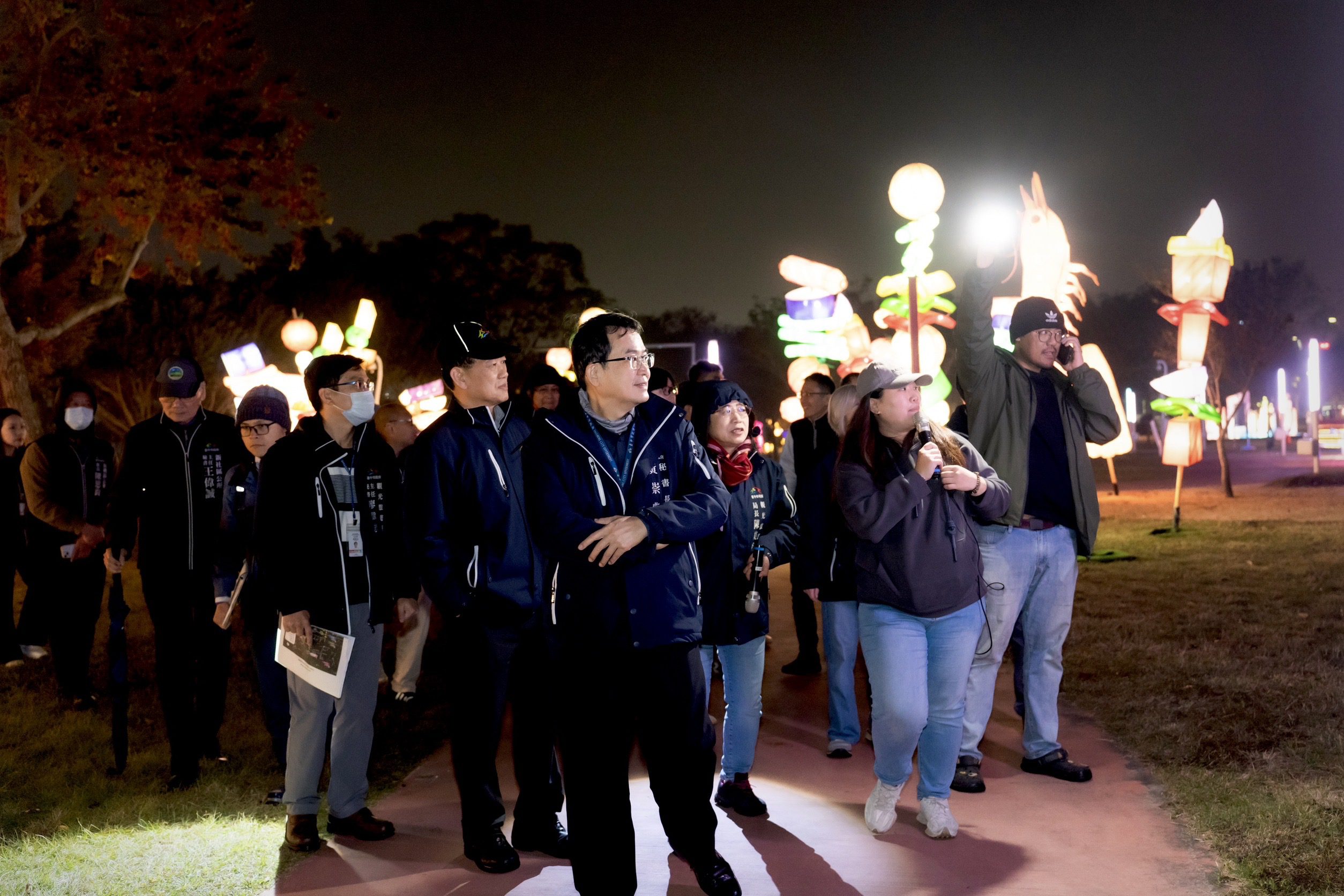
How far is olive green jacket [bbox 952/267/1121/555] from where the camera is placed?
5270 mm

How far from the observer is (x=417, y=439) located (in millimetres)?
4324

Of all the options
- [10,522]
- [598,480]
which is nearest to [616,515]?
[598,480]

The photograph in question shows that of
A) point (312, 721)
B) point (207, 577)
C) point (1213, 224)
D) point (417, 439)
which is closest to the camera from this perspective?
point (417, 439)

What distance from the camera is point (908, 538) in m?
4.48

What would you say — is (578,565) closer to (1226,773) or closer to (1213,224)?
(1226,773)

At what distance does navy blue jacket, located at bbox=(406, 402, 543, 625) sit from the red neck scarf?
961 mm

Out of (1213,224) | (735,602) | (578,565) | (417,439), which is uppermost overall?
(1213,224)

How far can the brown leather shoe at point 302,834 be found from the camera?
456cm

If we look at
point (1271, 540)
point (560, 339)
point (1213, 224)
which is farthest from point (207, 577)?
point (560, 339)

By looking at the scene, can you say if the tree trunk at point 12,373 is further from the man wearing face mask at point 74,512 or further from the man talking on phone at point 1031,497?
the man talking on phone at point 1031,497

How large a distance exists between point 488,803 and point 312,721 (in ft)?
2.88

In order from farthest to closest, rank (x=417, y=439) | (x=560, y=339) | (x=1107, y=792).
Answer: (x=560, y=339)
(x=1107, y=792)
(x=417, y=439)

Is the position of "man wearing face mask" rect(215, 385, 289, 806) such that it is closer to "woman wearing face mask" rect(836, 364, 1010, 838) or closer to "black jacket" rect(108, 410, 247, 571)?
"black jacket" rect(108, 410, 247, 571)

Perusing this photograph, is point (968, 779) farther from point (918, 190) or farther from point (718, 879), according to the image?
point (918, 190)
